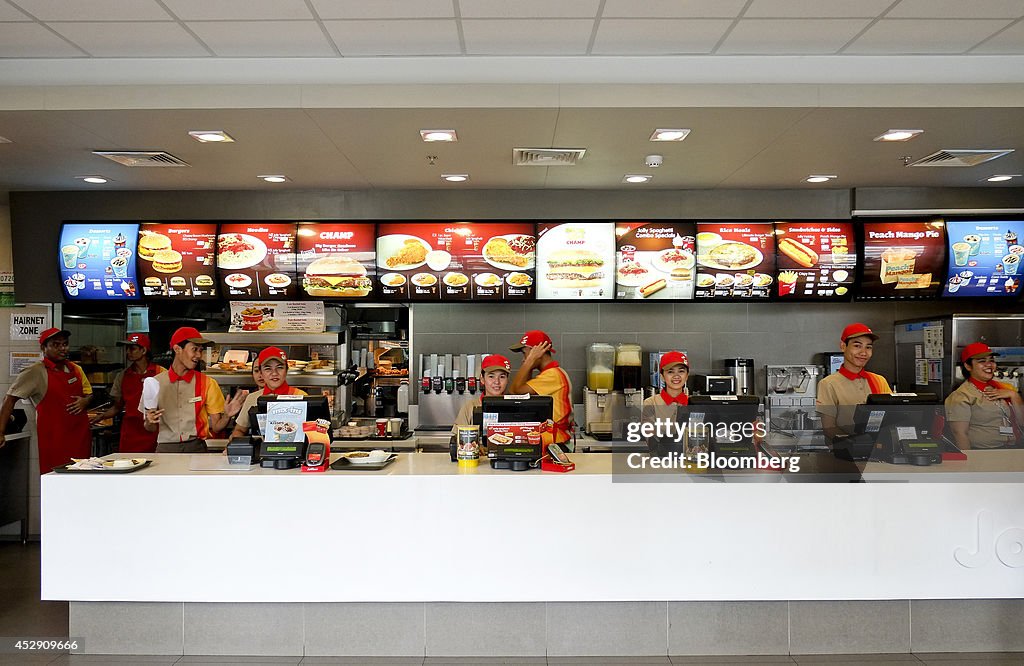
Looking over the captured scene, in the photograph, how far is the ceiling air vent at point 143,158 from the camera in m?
4.36

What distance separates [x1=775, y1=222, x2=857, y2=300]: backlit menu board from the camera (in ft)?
17.7

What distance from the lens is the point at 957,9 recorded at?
3.08 meters

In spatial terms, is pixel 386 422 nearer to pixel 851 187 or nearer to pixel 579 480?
pixel 579 480

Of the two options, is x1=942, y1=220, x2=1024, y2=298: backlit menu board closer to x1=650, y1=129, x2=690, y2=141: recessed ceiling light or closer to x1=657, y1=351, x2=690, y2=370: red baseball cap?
x1=657, y1=351, x2=690, y2=370: red baseball cap

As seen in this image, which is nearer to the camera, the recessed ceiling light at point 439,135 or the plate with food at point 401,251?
the recessed ceiling light at point 439,135

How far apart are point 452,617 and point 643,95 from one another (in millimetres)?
2655

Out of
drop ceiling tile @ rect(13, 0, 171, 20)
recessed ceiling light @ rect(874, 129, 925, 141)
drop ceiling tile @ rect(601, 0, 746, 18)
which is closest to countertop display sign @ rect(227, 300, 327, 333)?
drop ceiling tile @ rect(13, 0, 171, 20)

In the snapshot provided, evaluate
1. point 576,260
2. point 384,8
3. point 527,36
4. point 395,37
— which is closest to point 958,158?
point 576,260

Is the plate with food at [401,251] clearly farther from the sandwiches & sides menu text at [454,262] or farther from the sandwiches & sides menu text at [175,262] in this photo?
the sandwiches & sides menu text at [175,262]

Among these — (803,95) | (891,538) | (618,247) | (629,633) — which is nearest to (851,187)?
(618,247)

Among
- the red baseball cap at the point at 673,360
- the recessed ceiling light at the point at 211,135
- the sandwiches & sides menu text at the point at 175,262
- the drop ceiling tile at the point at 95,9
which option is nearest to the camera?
the drop ceiling tile at the point at 95,9

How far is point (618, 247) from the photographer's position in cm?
546

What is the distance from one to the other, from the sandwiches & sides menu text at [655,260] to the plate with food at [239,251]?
105 inches

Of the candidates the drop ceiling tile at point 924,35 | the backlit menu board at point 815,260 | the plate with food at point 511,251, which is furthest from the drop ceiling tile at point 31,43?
the backlit menu board at point 815,260
